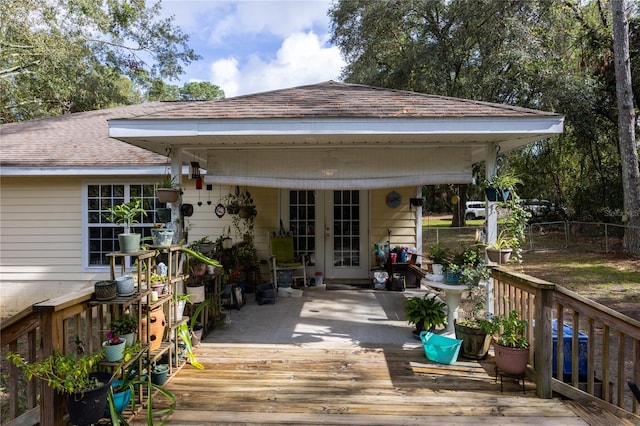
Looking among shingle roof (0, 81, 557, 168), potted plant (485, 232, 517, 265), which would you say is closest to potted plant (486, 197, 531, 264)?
potted plant (485, 232, 517, 265)

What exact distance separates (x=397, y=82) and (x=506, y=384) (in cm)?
1154

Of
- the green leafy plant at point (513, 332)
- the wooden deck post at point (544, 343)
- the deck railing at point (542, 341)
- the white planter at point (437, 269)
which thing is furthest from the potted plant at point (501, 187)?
the green leafy plant at point (513, 332)

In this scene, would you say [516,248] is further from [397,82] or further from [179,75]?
[179,75]

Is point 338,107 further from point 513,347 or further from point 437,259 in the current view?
point 513,347

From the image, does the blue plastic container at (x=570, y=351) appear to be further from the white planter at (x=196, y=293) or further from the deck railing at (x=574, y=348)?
the white planter at (x=196, y=293)

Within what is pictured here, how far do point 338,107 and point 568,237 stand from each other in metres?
13.5

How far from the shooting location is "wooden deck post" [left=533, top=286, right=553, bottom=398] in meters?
3.09

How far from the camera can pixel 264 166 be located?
426 centimetres

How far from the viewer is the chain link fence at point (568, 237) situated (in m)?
12.3

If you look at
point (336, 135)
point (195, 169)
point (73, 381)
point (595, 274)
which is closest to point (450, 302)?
point (336, 135)

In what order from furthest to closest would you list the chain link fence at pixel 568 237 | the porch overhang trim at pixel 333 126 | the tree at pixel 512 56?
the chain link fence at pixel 568 237 → the tree at pixel 512 56 → the porch overhang trim at pixel 333 126

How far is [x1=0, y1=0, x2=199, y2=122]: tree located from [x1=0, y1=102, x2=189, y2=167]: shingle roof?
3.54m

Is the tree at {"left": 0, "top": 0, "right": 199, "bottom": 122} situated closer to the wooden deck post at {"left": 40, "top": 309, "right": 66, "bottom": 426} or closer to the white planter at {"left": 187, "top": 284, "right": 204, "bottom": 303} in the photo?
the white planter at {"left": 187, "top": 284, "right": 204, "bottom": 303}

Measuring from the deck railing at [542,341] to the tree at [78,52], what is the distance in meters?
10.8
